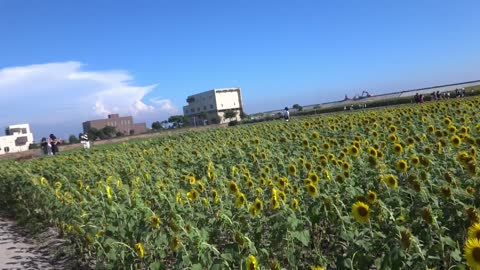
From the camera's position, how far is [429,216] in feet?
9.87

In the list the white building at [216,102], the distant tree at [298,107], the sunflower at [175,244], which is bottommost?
the sunflower at [175,244]

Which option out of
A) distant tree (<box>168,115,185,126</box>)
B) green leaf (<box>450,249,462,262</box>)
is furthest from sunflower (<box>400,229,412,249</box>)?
distant tree (<box>168,115,185,126</box>)

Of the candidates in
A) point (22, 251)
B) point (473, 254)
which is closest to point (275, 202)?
point (473, 254)

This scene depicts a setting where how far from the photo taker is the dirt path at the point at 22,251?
5582 mm

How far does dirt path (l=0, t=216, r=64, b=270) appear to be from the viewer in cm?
558

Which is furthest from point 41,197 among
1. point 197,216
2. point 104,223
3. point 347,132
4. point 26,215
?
point 347,132

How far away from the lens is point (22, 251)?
20.8ft

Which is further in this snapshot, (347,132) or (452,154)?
Result: (347,132)

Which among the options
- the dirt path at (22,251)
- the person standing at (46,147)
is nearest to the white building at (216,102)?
the person standing at (46,147)

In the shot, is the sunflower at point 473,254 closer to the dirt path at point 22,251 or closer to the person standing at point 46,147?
the dirt path at point 22,251

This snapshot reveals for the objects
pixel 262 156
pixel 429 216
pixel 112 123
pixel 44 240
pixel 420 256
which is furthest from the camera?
pixel 112 123

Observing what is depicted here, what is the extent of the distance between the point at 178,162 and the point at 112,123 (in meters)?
95.0

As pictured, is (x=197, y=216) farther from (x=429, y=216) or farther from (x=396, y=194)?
(x=429, y=216)

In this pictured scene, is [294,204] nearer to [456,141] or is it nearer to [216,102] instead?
[456,141]
